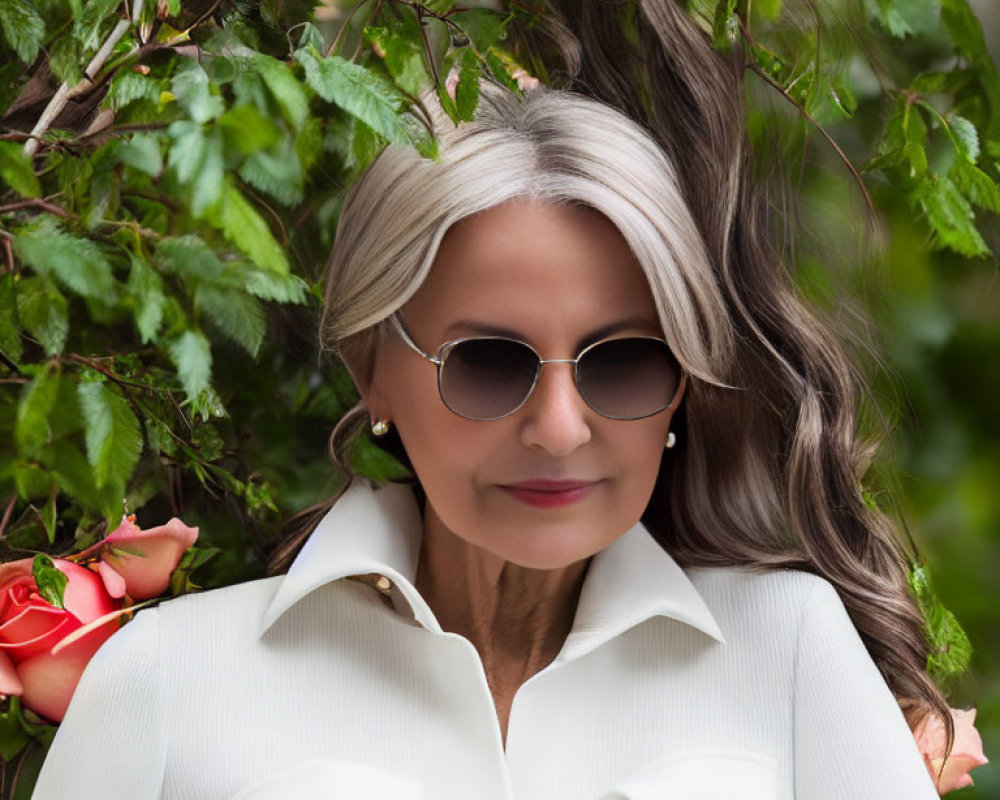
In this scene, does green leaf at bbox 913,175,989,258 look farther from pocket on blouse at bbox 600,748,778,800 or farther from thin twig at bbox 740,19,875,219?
pocket on blouse at bbox 600,748,778,800

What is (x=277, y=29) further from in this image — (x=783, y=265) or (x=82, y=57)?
(x=783, y=265)

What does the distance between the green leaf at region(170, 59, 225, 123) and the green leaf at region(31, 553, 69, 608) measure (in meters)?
0.63

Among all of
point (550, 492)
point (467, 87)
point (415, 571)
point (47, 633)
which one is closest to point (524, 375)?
point (550, 492)

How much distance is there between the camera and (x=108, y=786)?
1.60 meters

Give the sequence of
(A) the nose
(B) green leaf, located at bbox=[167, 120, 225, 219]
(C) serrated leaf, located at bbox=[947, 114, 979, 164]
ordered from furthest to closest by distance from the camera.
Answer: (C) serrated leaf, located at bbox=[947, 114, 979, 164] → (A) the nose → (B) green leaf, located at bbox=[167, 120, 225, 219]

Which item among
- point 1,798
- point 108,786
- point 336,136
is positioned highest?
point 336,136

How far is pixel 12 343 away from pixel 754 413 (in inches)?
38.1

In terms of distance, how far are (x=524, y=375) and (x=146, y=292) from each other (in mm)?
502

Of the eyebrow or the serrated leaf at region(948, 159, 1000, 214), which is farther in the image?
the serrated leaf at region(948, 159, 1000, 214)

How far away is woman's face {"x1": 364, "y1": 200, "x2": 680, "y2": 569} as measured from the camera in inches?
60.2

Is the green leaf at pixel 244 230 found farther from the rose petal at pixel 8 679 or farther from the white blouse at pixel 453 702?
the rose petal at pixel 8 679

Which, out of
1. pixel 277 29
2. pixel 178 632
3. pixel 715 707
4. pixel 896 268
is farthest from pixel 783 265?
pixel 178 632

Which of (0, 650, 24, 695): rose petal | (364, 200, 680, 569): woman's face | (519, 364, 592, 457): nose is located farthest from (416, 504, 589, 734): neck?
(0, 650, 24, 695): rose petal

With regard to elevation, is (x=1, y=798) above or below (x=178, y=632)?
below
